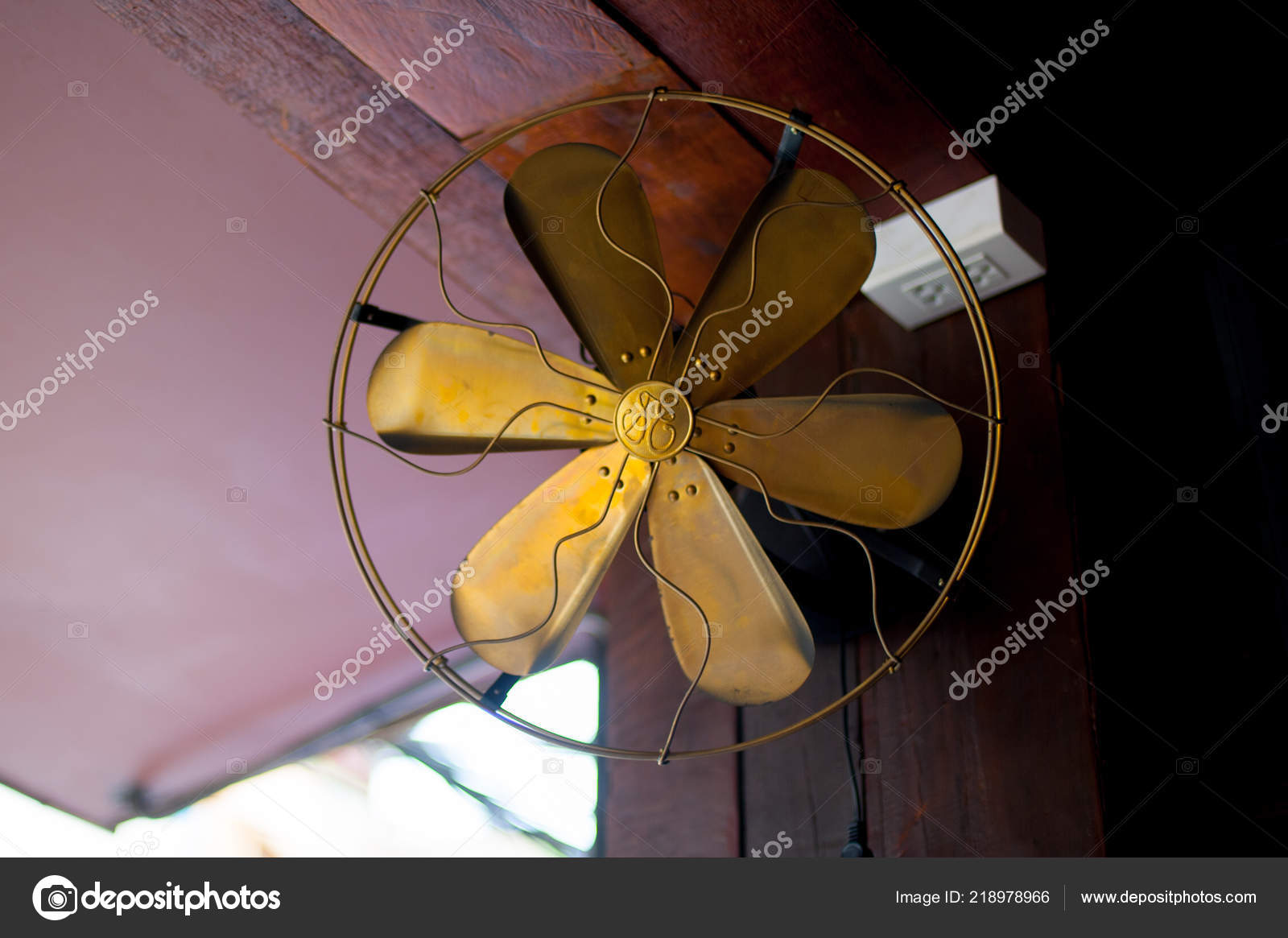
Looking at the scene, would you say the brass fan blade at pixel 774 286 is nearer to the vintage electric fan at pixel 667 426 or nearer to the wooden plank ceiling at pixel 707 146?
the vintage electric fan at pixel 667 426

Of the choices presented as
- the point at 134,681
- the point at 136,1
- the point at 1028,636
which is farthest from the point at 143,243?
the point at 1028,636

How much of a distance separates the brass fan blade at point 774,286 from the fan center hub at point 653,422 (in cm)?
5

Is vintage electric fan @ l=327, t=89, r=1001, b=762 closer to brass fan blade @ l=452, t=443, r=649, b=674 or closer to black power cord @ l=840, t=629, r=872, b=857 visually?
brass fan blade @ l=452, t=443, r=649, b=674

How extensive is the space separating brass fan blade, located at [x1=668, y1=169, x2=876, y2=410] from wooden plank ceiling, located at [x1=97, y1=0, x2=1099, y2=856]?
39 cm

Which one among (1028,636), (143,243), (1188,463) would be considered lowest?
(1028,636)

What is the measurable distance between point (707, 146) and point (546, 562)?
0.98m

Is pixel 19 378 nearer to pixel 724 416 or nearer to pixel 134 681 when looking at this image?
pixel 134 681

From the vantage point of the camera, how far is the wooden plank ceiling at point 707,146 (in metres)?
1.81

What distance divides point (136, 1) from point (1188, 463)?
2.30 m

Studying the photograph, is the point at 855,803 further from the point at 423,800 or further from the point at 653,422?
the point at 423,800

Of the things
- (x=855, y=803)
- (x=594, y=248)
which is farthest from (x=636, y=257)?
(x=855, y=803)
